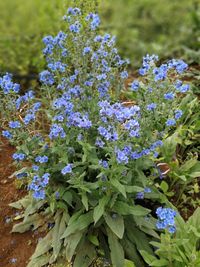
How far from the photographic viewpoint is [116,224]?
3.60 meters

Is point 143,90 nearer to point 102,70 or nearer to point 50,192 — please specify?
point 102,70

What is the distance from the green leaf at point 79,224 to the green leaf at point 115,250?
0.22m

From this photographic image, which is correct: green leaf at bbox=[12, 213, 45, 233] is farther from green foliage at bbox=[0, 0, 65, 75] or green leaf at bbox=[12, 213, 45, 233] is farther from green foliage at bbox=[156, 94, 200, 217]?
green foliage at bbox=[0, 0, 65, 75]

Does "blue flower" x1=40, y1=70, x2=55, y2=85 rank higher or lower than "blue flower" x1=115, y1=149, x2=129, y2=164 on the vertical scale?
higher

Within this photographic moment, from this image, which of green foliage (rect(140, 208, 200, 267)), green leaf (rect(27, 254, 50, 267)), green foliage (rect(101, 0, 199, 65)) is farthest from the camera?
green foliage (rect(101, 0, 199, 65))

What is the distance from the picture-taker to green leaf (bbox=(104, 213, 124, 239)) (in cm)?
355

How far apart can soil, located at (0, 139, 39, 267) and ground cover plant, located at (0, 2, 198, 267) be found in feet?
0.33

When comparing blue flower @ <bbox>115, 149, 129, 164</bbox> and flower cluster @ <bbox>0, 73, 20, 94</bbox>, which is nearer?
blue flower @ <bbox>115, 149, 129, 164</bbox>

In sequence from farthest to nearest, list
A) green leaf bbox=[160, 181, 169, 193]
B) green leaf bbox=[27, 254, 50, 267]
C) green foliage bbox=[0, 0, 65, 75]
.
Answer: green foliage bbox=[0, 0, 65, 75]
green leaf bbox=[160, 181, 169, 193]
green leaf bbox=[27, 254, 50, 267]

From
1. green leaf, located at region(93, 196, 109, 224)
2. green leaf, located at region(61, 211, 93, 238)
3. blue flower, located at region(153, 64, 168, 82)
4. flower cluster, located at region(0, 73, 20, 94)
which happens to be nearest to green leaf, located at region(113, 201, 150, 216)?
green leaf, located at region(93, 196, 109, 224)

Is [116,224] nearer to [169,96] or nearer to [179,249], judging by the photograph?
[179,249]

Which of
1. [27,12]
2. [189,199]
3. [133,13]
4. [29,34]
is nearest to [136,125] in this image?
[189,199]

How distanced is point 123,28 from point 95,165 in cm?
562

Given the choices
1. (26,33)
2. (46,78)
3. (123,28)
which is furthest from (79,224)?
(123,28)
